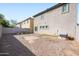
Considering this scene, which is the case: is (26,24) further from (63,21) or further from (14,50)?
(14,50)

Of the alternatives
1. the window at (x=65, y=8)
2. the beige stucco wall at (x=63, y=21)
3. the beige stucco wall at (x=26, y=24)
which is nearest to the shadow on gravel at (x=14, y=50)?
the beige stucco wall at (x=63, y=21)

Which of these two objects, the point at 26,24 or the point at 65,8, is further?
the point at 26,24

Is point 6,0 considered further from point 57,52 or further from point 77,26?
point 77,26

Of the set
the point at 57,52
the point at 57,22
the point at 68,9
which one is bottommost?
the point at 57,52

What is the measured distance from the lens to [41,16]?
76.9 ft

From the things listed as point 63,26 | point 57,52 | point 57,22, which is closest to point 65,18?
point 63,26

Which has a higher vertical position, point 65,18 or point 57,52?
point 65,18

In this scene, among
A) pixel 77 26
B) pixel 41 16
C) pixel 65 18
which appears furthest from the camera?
pixel 41 16

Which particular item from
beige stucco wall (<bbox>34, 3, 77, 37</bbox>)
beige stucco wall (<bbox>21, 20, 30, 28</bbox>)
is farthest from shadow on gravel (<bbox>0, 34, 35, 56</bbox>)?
beige stucco wall (<bbox>21, 20, 30, 28</bbox>)

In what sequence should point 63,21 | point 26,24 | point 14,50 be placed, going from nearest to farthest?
point 14,50 < point 63,21 < point 26,24

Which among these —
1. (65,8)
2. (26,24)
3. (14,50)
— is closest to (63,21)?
(65,8)

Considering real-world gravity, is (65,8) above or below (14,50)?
above

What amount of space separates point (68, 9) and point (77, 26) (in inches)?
88.4

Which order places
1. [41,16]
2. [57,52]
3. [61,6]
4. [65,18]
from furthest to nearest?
1. [41,16]
2. [61,6]
3. [65,18]
4. [57,52]
